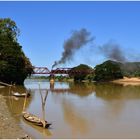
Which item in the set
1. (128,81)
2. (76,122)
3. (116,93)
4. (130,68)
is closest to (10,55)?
(116,93)

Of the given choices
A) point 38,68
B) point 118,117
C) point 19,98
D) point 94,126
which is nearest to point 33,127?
point 94,126

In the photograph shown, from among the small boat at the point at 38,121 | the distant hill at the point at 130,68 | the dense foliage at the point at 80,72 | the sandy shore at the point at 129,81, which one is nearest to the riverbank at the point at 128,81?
the sandy shore at the point at 129,81

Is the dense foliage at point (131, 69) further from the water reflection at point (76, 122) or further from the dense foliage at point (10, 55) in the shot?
the water reflection at point (76, 122)

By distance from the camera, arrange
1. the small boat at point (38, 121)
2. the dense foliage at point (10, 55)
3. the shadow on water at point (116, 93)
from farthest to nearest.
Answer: the dense foliage at point (10, 55) < the shadow on water at point (116, 93) < the small boat at point (38, 121)

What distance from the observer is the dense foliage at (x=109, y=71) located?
116625 millimetres

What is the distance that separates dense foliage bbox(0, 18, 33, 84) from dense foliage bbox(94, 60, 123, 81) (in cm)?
4135

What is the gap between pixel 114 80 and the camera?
118m

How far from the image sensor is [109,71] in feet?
383

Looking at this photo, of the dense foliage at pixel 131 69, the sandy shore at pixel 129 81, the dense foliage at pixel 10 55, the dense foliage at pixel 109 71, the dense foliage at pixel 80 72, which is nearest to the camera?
the dense foliage at pixel 10 55

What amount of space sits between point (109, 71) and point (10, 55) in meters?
50.7

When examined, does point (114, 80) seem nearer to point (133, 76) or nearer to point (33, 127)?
point (133, 76)

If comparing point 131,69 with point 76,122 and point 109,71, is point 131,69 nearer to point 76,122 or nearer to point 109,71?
point 109,71

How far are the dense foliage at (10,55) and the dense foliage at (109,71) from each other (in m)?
41.3

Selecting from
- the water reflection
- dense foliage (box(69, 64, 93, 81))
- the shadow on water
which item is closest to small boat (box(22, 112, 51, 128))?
the water reflection
